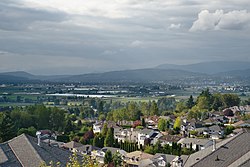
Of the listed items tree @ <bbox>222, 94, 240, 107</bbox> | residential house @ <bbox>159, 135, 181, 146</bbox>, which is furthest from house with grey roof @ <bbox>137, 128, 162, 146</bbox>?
tree @ <bbox>222, 94, 240, 107</bbox>

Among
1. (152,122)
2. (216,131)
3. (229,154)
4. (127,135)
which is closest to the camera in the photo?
(229,154)

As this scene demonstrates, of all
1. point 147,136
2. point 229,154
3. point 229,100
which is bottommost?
point 147,136

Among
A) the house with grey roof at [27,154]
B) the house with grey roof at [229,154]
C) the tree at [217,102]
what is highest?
the house with grey roof at [229,154]

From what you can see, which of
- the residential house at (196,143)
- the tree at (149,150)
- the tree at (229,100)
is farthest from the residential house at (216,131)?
the tree at (229,100)

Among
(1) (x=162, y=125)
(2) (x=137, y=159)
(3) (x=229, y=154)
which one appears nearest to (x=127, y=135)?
Result: (1) (x=162, y=125)

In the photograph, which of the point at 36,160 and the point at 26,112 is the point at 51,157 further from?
the point at 26,112

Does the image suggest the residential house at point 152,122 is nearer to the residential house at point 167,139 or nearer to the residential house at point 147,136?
the residential house at point 147,136

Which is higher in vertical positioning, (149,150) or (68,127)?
(68,127)

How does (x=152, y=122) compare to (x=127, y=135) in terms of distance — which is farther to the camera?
(x=152, y=122)

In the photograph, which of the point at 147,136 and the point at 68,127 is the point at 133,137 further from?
the point at 68,127
